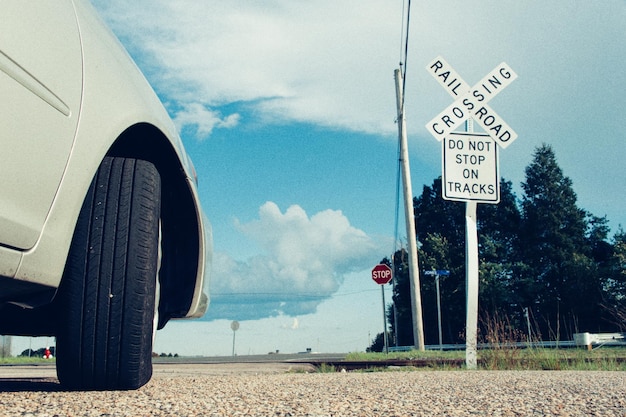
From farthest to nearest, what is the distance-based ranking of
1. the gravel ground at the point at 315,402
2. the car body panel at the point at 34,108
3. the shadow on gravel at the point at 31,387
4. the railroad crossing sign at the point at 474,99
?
the railroad crossing sign at the point at 474,99
the shadow on gravel at the point at 31,387
the gravel ground at the point at 315,402
the car body panel at the point at 34,108

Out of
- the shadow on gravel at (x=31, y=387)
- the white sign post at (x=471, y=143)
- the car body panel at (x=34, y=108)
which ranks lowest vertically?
the shadow on gravel at (x=31, y=387)

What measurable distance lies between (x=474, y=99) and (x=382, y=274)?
28.0 ft

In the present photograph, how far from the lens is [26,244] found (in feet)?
5.86

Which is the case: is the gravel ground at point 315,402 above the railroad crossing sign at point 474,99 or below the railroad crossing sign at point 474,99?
below

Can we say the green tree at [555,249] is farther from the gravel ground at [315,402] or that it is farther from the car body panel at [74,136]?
the car body panel at [74,136]

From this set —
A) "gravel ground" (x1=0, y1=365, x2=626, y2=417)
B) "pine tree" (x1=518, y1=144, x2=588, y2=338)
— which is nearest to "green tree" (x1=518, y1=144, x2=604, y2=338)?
"pine tree" (x1=518, y1=144, x2=588, y2=338)

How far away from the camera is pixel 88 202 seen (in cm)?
242

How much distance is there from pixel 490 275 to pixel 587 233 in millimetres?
10357

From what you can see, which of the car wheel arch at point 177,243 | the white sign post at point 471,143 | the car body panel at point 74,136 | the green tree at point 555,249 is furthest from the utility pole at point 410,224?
the green tree at point 555,249

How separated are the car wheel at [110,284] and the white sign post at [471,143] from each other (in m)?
5.37

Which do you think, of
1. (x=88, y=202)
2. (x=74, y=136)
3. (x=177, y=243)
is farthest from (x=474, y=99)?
(x=74, y=136)

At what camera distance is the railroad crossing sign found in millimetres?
7543

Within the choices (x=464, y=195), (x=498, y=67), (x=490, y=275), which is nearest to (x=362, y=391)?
(x=464, y=195)

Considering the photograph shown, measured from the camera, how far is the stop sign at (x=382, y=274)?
15.5 m
